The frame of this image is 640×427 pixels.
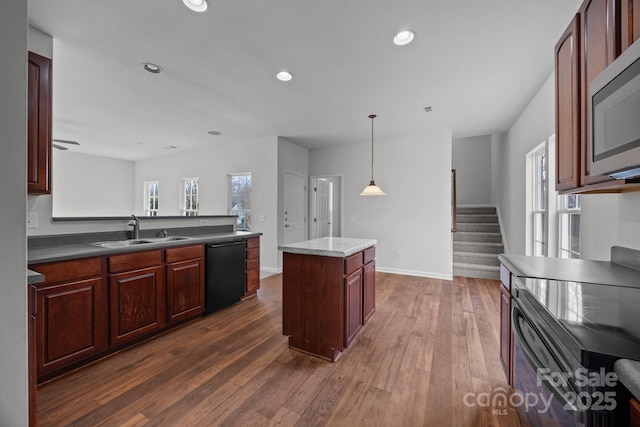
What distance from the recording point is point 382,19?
6.08 feet

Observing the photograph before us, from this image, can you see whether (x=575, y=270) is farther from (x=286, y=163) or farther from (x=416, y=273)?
(x=286, y=163)

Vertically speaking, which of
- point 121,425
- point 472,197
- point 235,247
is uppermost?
point 472,197

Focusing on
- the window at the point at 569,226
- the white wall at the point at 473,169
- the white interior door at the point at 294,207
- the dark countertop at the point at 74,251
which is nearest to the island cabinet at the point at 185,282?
the dark countertop at the point at 74,251

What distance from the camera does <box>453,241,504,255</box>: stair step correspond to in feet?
15.7

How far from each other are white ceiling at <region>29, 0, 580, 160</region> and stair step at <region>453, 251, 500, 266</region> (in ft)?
7.78

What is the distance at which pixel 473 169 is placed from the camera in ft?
21.1

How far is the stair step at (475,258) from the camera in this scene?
471 cm

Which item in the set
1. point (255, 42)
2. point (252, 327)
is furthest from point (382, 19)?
point (252, 327)

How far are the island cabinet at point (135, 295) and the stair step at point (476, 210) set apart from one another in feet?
19.9

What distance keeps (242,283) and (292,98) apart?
250 cm

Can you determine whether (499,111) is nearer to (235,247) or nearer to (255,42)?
(255,42)

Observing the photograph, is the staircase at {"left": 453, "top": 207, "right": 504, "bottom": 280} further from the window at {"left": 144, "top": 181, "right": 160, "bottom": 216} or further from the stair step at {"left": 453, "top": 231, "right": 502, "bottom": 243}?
the window at {"left": 144, "top": 181, "right": 160, "bottom": 216}

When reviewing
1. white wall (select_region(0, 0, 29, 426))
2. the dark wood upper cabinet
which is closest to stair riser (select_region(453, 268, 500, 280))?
white wall (select_region(0, 0, 29, 426))

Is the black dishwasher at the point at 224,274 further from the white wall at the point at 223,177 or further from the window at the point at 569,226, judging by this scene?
the window at the point at 569,226
